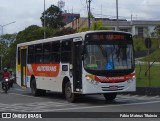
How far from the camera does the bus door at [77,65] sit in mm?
19312

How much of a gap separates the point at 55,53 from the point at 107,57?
3.98 metres

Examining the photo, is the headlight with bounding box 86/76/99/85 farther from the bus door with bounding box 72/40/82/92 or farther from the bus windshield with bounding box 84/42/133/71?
the bus door with bounding box 72/40/82/92

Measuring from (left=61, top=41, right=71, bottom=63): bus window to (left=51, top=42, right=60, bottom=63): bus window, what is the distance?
60cm

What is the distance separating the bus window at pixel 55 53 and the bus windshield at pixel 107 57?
3106 millimetres

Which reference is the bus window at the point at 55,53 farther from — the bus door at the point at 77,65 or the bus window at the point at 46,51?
the bus door at the point at 77,65

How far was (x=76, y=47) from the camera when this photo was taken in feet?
65.3

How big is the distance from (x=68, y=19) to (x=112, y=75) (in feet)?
424

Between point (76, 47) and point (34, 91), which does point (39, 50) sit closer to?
point (34, 91)

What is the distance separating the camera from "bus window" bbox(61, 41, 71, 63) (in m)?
20.5

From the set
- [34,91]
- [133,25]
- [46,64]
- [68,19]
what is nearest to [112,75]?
[46,64]

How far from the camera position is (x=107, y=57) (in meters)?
19.1

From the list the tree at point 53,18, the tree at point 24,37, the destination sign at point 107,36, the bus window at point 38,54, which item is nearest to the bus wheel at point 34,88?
the bus window at point 38,54

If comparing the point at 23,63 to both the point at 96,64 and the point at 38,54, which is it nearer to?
the point at 38,54

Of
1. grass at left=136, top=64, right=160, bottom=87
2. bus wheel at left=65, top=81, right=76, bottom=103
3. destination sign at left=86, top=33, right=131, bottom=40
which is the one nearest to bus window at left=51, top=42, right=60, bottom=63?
bus wheel at left=65, top=81, right=76, bottom=103
